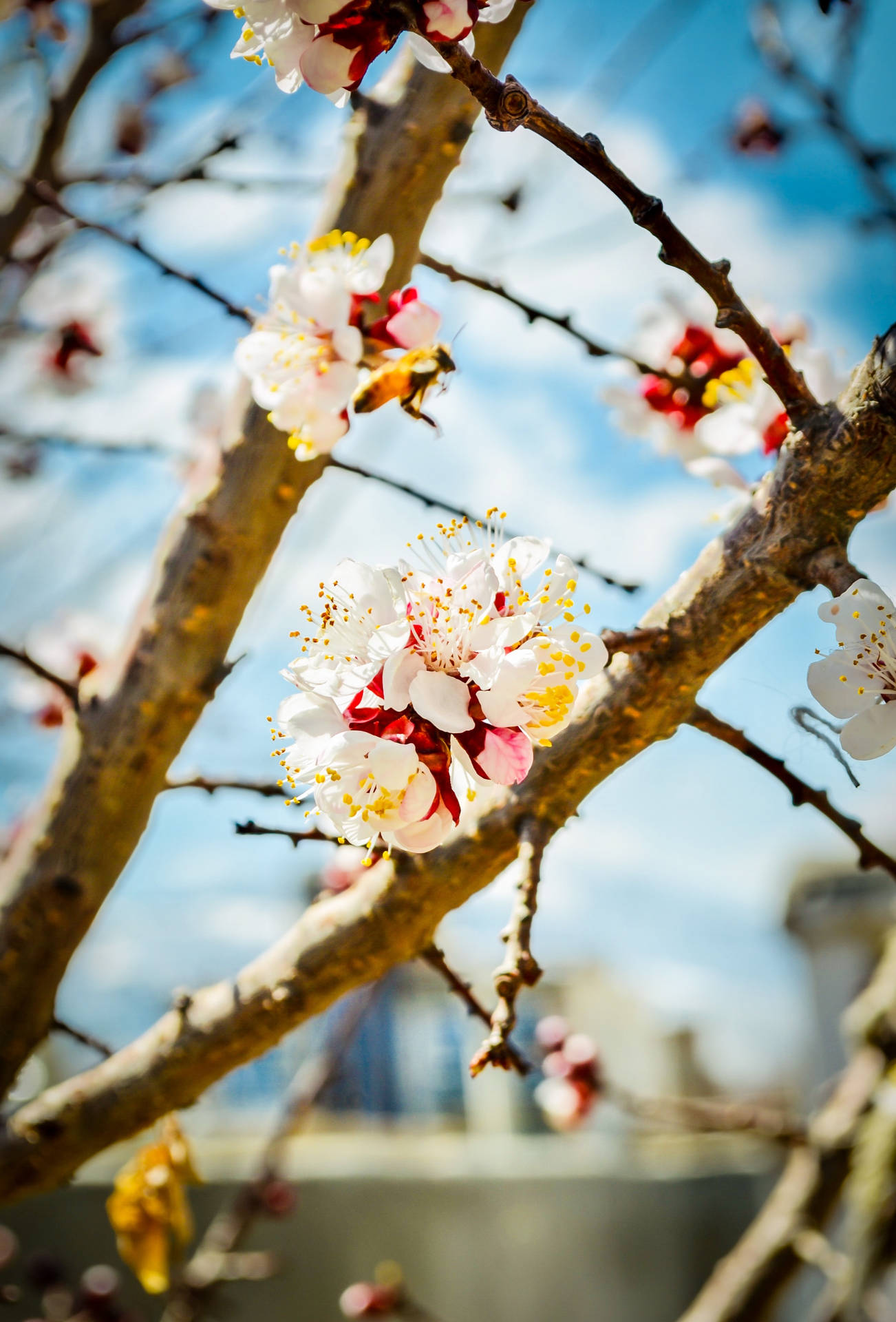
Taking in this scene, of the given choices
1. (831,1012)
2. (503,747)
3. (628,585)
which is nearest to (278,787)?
(628,585)

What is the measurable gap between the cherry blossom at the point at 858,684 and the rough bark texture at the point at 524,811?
8cm

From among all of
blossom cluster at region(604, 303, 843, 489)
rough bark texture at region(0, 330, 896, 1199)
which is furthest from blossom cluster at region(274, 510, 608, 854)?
blossom cluster at region(604, 303, 843, 489)

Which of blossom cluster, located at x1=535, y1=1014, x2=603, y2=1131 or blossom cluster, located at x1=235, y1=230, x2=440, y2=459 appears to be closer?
blossom cluster, located at x1=235, y1=230, x2=440, y2=459

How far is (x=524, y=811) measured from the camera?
89 cm

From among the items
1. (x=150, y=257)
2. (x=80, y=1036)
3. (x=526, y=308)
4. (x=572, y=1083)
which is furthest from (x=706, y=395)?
(x=572, y=1083)

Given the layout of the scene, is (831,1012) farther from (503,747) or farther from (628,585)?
(503,747)

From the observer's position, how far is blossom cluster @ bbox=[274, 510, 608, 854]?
67cm

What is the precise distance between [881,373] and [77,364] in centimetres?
250

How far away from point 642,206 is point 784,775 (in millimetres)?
556

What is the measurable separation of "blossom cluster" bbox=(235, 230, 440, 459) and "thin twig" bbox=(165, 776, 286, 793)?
0.44 meters

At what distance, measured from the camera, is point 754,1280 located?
84.2 inches

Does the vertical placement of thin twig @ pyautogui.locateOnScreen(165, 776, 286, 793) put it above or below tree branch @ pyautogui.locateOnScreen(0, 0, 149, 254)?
below

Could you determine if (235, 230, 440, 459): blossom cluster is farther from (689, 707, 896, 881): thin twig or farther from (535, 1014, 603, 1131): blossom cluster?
(535, 1014, 603, 1131): blossom cluster

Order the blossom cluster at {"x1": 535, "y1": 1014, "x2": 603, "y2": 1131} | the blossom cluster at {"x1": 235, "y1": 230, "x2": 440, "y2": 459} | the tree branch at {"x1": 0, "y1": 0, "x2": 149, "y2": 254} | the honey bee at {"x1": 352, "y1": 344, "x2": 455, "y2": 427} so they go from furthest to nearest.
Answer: the blossom cluster at {"x1": 535, "y1": 1014, "x2": 603, "y2": 1131} < the tree branch at {"x1": 0, "y1": 0, "x2": 149, "y2": 254} < the blossom cluster at {"x1": 235, "y1": 230, "x2": 440, "y2": 459} < the honey bee at {"x1": 352, "y1": 344, "x2": 455, "y2": 427}
